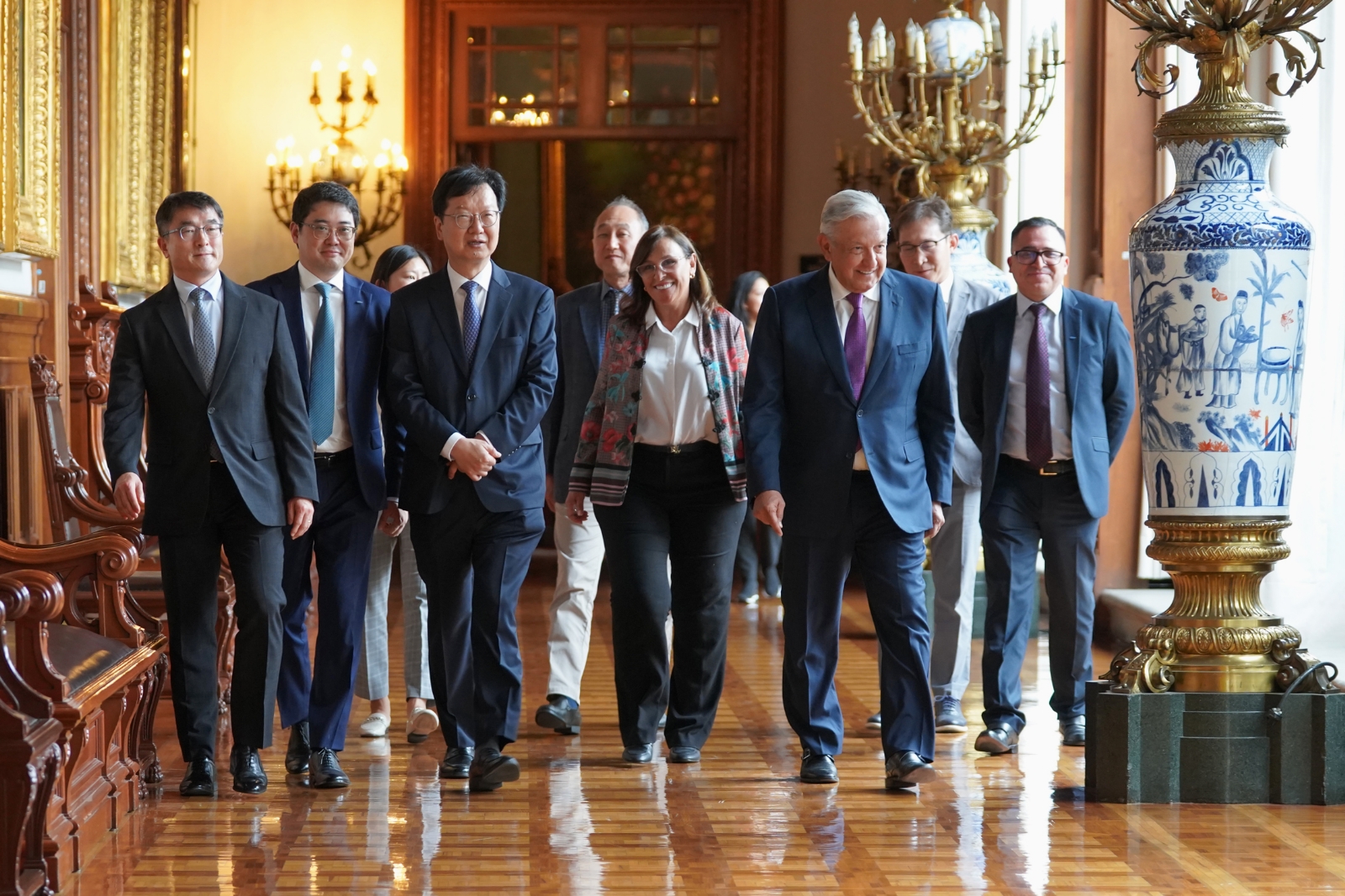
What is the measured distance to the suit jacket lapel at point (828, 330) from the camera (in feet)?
14.1

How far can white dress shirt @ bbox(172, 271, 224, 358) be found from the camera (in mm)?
4227

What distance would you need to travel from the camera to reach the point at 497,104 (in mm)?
11305

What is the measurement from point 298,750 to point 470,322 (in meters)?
Answer: 1.20

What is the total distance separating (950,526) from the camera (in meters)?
5.33

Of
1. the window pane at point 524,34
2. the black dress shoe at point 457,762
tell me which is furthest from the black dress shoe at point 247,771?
the window pane at point 524,34

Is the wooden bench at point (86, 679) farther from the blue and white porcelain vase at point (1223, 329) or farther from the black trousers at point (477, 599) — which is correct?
the blue and white porcelain vase at point (1223, 329)

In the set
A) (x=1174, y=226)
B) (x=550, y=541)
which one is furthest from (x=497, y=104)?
(x=1174, y=226)

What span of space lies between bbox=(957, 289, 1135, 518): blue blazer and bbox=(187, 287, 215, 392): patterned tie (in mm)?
2197

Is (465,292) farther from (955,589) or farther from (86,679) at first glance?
(955,589)

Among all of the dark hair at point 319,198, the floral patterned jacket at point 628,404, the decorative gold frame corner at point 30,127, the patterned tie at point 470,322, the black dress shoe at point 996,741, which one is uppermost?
the decorative gold frame corner at point 30,127

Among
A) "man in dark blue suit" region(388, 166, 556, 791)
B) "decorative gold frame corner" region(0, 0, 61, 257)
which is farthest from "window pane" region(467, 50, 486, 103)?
"man in dark blue suit" region(388, 166, 556, 791)

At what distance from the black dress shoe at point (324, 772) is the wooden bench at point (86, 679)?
1.36 feet

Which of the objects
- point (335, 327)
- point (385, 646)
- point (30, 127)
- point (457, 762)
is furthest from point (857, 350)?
point (30, 127)

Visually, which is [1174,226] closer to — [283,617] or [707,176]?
[283,617]
